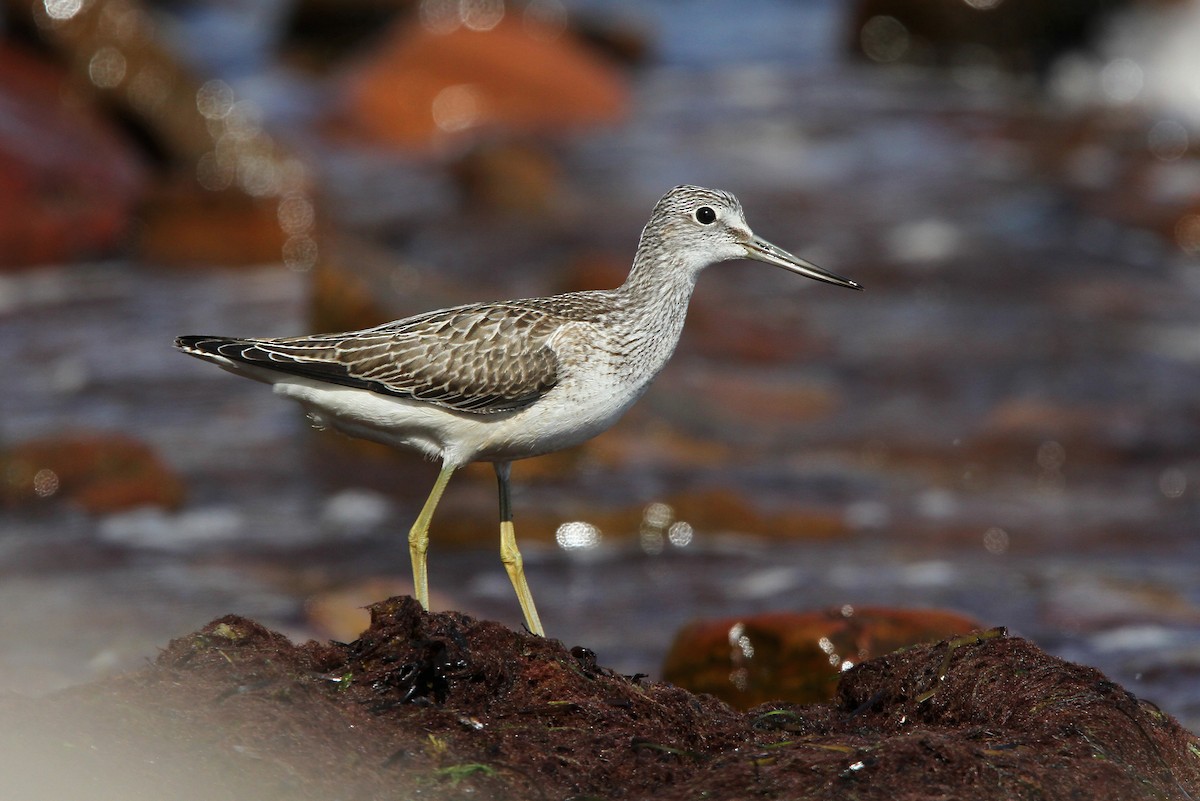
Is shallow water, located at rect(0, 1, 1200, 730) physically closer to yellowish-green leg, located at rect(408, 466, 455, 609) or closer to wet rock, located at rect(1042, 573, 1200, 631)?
wet rock, located at rect(1042, 573, 1200, 631)

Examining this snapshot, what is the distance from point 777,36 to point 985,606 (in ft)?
66.1

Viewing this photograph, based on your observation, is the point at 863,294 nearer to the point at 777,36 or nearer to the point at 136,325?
the point at 136,325

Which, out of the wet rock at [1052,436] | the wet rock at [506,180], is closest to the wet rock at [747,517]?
the wet rock at [1052,436]

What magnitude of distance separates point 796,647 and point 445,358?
7.92ft

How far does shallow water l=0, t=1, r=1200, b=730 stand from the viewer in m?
10.5

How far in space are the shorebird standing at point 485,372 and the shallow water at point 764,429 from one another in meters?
2.55

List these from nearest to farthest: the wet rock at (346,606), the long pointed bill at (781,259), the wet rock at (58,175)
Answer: the long pointed bill at (781,259) → the wet rock at (346,606) → the wet rock at (58,175)

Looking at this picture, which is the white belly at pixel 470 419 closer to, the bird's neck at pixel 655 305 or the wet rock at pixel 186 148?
the bird's neck at pixel 655 305

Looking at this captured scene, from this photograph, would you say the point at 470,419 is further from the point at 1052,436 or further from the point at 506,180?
the point at 506,180

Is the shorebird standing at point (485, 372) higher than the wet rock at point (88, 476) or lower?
higher

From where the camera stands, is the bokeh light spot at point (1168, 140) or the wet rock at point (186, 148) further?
the bokeh light spot at point (1168, 140)

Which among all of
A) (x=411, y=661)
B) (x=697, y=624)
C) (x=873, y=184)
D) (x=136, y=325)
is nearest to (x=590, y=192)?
(x=873, y=184)

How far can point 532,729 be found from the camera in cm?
572

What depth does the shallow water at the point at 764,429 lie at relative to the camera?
1052cm
